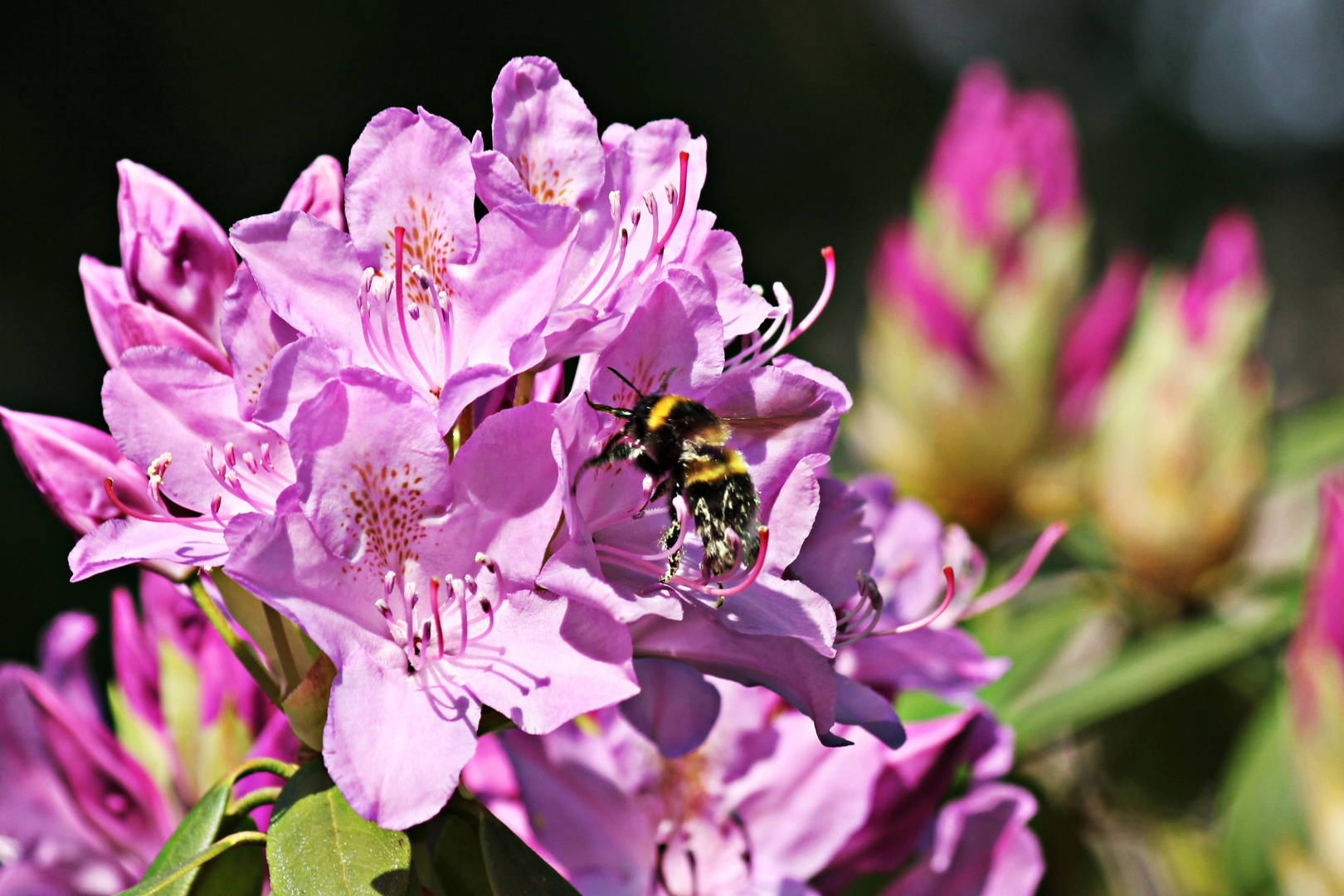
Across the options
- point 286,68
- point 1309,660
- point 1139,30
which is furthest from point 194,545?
point 1139,30

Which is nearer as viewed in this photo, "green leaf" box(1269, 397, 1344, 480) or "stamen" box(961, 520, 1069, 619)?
"stamen" box(961, 520, 1069, 619)

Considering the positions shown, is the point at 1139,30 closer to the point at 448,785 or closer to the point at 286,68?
the point at 286,68

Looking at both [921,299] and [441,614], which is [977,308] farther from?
[441,614]

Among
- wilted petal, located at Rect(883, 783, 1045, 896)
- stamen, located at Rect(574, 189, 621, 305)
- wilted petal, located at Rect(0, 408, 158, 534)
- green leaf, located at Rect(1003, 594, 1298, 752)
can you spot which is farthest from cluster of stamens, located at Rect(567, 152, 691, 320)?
green leaf, located at Rect(1003, 594, 1298, 752)

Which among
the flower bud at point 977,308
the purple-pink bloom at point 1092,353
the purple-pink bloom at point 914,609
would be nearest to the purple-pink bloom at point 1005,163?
the flower bud at point 977,308

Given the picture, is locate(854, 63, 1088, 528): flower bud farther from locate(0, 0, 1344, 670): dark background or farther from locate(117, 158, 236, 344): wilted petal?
locate(117, 158, 236, 344): wilted petal

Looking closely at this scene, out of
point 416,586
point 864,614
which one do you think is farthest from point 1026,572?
point 416,586
